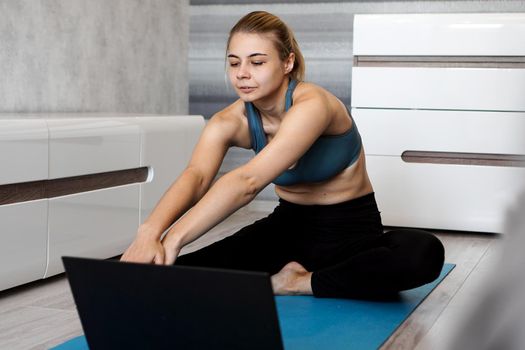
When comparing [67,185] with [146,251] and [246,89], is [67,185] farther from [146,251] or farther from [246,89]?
[146,251]

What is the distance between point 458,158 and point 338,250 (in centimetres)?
157

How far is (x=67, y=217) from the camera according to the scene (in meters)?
2.52

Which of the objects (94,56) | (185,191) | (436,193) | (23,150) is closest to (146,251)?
(185,191)

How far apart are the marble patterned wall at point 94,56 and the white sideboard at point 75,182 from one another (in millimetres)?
411

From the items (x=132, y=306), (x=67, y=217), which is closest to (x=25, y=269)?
(x=67, y=217)

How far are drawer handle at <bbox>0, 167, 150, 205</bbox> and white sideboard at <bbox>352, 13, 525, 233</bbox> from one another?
1.23m

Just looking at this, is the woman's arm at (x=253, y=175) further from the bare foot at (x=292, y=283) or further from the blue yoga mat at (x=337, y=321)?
the bare foot at (x=292, y=283)

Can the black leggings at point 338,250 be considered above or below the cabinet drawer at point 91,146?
below

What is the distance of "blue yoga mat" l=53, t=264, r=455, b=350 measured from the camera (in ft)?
5.90

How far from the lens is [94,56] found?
11.5 ft

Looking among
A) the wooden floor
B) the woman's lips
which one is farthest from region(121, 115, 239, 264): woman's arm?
the wooden floor

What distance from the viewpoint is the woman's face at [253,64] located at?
2.00 metres

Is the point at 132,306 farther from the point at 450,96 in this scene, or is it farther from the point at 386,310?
the point at 450,96

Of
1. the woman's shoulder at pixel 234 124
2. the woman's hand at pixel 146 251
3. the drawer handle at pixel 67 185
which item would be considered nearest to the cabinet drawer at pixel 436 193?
the drawer handle at pixel 67 185
